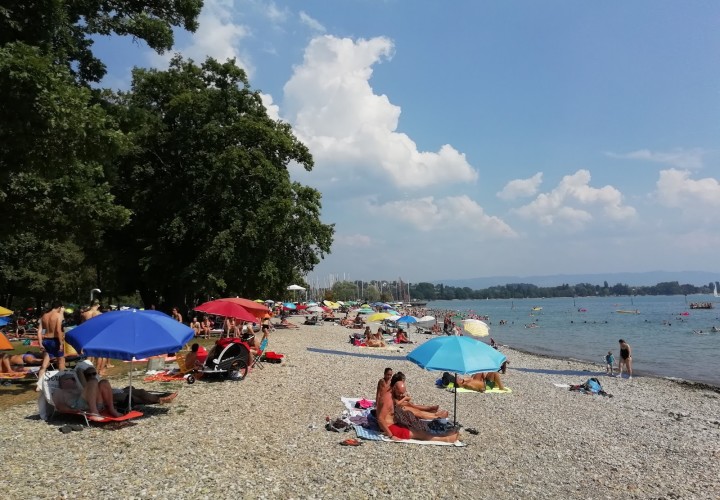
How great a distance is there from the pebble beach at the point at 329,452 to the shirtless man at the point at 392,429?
0.33 meters

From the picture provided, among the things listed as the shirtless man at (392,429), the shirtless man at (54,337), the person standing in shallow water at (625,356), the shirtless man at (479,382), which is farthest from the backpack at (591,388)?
the shirtless man at (54,337)

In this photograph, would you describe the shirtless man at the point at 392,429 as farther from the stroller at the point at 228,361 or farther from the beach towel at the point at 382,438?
the stroller at the point at 228,361

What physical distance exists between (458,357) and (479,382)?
631cm

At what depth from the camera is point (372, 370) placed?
16.6 metres

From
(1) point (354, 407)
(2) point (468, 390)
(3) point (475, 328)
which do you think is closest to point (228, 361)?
(1) point (354, 407)

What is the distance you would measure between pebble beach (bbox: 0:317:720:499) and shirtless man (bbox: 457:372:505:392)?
2.23 feet

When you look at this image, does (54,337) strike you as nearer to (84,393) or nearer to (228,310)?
(84,393)

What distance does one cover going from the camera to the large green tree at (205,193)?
2605 centimetres

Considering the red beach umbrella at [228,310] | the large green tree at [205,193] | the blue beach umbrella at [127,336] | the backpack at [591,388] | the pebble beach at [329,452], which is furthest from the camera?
the large green tree at [205,193]

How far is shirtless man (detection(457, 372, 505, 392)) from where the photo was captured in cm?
1423

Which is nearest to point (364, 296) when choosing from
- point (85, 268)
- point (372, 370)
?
point (85, 268)

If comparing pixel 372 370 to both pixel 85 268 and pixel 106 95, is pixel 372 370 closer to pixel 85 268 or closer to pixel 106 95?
pixel 106 95

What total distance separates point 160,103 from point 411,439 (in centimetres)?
2650

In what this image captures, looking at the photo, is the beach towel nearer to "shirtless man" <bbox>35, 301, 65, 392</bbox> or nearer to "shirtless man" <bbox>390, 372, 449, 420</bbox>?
"shirtless man" <bbox>390, 372, 449, 420</bbox>
